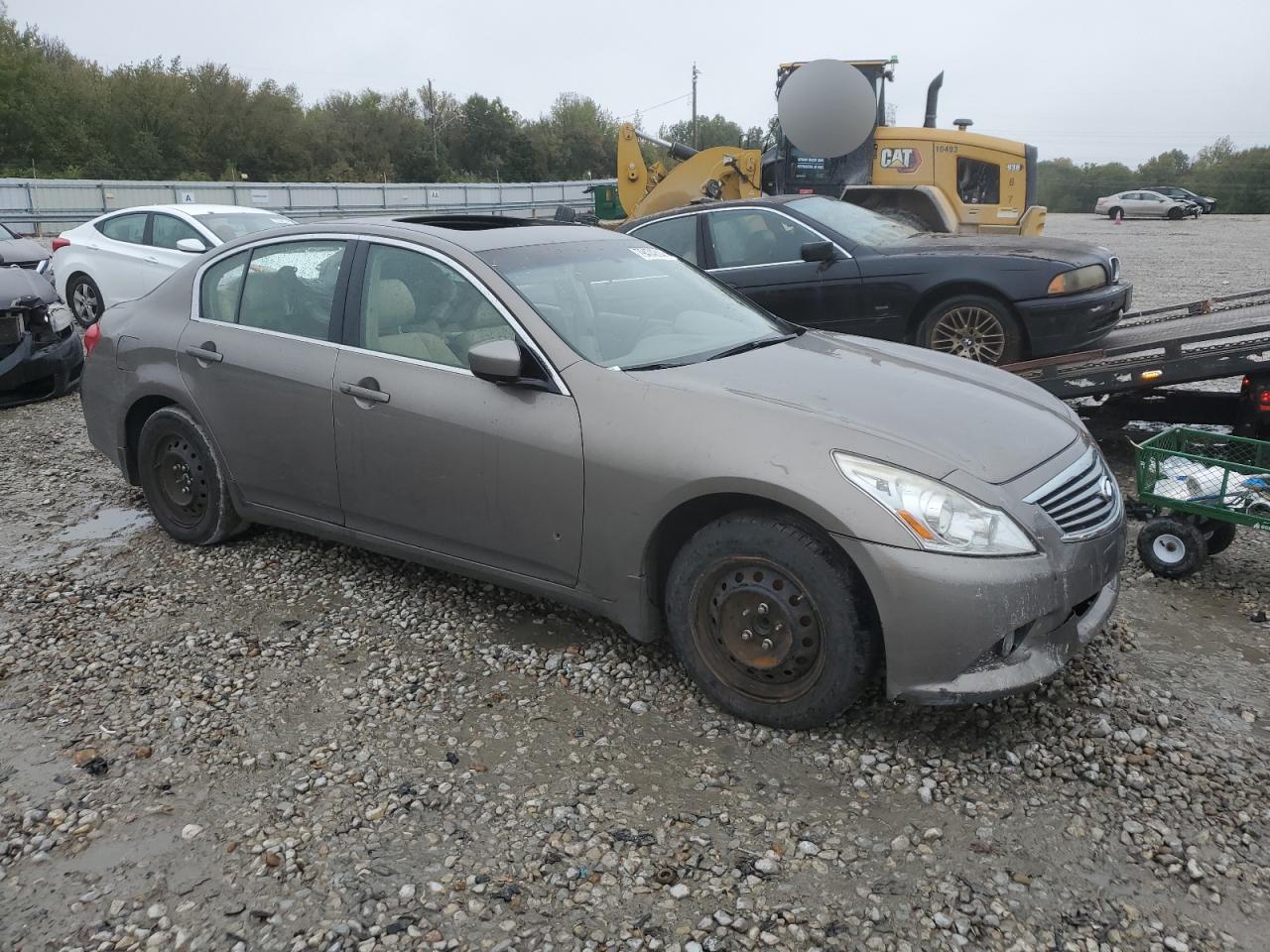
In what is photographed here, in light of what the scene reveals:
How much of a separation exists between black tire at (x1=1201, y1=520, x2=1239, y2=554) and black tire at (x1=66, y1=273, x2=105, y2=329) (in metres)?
11.7

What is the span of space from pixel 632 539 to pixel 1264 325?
3.93 meters

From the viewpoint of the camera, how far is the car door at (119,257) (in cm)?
1140

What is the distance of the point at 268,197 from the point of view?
32.1 meters

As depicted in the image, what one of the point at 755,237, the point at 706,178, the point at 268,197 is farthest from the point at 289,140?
the point at 755,237

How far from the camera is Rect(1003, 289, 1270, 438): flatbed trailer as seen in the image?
5391 millimetres

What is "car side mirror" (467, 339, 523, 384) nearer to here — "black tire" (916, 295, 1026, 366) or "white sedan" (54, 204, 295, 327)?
"black tire" (916, 295, 1026, 366)

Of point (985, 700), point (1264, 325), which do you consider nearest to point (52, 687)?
point (985, 700)

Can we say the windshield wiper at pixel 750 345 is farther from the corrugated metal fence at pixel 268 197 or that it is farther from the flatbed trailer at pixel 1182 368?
the corrugated metal fence at pixel 268 197

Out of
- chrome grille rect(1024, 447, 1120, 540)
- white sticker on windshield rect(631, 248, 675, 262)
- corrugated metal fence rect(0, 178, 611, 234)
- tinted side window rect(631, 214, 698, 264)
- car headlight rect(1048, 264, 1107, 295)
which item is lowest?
chrome grille rect(1024, 447, 1120, 540)

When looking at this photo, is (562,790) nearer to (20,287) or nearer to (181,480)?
(181,480)

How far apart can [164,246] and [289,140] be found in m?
57.4

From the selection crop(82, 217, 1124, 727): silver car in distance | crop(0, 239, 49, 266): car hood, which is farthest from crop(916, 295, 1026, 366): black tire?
crop(0, 239, 49, 266): car hood

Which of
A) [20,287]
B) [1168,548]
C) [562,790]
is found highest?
[20,287]

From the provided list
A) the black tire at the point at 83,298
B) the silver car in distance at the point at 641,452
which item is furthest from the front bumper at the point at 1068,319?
the black tire at the point at 83,298
